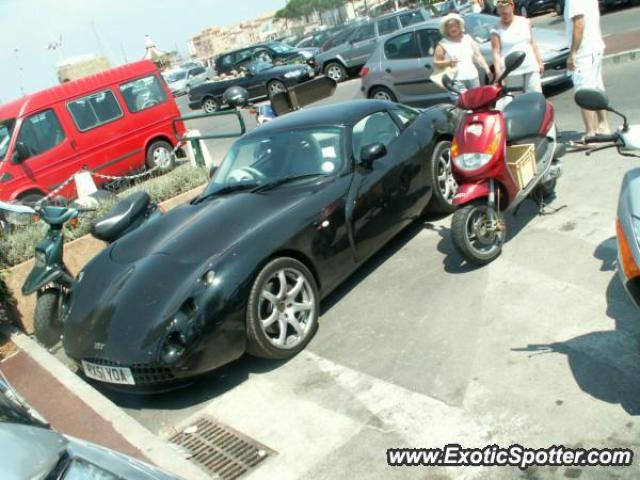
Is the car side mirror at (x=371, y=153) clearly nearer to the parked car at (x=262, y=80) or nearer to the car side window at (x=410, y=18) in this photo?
the car side window at (x=410, y=18)

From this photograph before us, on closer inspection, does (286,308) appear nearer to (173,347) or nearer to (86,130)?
(173,347)

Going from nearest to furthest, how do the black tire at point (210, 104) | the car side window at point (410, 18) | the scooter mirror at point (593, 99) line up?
the scooter mirror at point (593, 99) → the car side window at point (410, 18) → the black tire at point (210, 104)

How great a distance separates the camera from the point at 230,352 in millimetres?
4355

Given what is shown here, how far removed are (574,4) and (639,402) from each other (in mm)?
4936

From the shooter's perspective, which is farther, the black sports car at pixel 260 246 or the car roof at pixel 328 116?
the car roof at pixel 328 116

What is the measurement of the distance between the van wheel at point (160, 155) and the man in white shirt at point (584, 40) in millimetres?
8215

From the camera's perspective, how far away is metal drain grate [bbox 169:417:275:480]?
12.4 feet

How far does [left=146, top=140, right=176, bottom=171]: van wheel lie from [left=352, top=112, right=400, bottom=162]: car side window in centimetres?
766

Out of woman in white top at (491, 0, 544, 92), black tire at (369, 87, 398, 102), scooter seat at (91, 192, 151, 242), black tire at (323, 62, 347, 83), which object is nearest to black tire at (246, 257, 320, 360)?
scooter seat at (91, 192, 151, 242)

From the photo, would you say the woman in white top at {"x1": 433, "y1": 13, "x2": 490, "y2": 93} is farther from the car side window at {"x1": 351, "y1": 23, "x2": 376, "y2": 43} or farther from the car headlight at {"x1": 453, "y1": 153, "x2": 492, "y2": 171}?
the car side window at {"x1": 351, "y1": 23, "x2": 376, "y2": 43}

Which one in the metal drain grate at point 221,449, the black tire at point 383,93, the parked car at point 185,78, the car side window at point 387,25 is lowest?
the parked car at point 185,78

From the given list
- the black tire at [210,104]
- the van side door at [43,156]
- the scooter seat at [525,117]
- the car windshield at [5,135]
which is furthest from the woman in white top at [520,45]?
the black tire at [210,104]

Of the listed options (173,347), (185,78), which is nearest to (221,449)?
(173,347)

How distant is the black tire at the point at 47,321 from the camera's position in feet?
20.2
